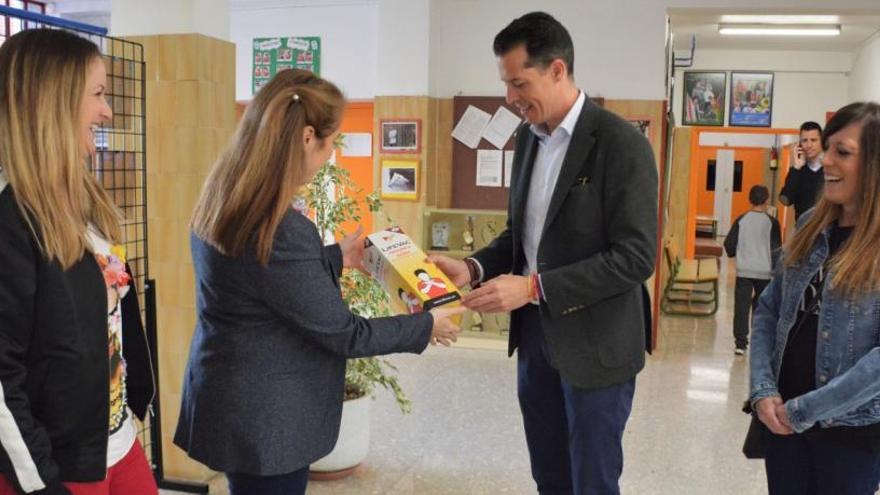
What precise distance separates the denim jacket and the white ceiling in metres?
5.56

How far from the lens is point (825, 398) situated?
190 cm

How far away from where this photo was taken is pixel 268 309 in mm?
1766

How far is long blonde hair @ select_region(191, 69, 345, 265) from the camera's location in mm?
1708

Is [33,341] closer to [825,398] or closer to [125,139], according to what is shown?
[825,398]

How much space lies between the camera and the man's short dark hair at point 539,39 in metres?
2.23

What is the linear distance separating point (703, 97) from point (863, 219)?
9599 mm

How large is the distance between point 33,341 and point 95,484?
36 cm

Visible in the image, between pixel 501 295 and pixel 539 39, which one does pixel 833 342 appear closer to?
pixel 501 295

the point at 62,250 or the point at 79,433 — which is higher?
Result: the point at 62,250

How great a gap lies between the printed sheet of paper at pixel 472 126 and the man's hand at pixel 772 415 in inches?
205

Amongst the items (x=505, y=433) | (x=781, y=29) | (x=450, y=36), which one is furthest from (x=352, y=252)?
(x=781, y=29)

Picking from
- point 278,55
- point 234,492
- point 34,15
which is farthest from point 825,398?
point 278,55

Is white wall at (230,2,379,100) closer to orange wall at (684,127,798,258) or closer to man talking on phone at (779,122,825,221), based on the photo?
man talking on phone at (779,122,825,221)

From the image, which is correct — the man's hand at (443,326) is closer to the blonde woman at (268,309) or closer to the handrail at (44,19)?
the blonde woman at (268,309)
